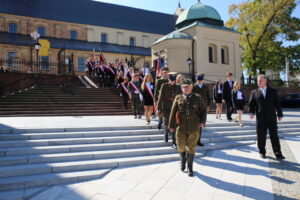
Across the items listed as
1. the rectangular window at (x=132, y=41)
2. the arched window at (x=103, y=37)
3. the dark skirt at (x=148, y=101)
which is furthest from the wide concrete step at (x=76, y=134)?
the rectangular window at (x=132, y=41)

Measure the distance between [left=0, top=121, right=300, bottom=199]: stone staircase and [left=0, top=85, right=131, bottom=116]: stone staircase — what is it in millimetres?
4813

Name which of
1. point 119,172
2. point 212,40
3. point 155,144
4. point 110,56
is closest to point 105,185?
point 119,172

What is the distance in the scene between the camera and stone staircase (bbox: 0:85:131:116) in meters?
11.3

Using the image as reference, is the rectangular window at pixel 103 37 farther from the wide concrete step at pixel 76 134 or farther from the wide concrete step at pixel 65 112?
the wide concrete step at pixel 76 134

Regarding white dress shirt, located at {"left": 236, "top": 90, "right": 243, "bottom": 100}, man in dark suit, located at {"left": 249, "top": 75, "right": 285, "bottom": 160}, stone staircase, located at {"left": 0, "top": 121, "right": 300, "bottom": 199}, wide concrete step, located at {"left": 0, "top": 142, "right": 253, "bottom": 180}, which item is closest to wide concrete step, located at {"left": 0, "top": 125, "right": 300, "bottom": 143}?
stone staircase, located at {"left": 0, "top": 121, "right": 300, "bottom": 199}

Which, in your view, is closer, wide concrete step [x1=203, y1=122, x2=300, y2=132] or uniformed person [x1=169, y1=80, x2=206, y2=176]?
uniformed person [x1=169, y1=80, x2=206, y2=176]

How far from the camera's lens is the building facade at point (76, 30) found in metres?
31.3

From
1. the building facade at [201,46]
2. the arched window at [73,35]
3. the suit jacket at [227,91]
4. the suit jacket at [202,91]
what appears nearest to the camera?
the suit jacket at [202,91]

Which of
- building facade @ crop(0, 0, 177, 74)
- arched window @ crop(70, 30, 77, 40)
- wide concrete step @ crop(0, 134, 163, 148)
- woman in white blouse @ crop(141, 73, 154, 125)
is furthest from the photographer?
arched window @ crop(70, 30, 77, 40)

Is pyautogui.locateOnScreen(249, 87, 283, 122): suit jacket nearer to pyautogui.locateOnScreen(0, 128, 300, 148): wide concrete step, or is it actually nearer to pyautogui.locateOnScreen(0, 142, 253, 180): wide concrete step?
pyautogui.locateOnScreen(0, 128, 300, 148): wide concrete step

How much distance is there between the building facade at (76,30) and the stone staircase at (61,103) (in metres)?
14.6

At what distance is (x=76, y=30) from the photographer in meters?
37.4

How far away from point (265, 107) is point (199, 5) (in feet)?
78.7

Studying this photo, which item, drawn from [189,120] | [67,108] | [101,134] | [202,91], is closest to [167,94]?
[202,91]
